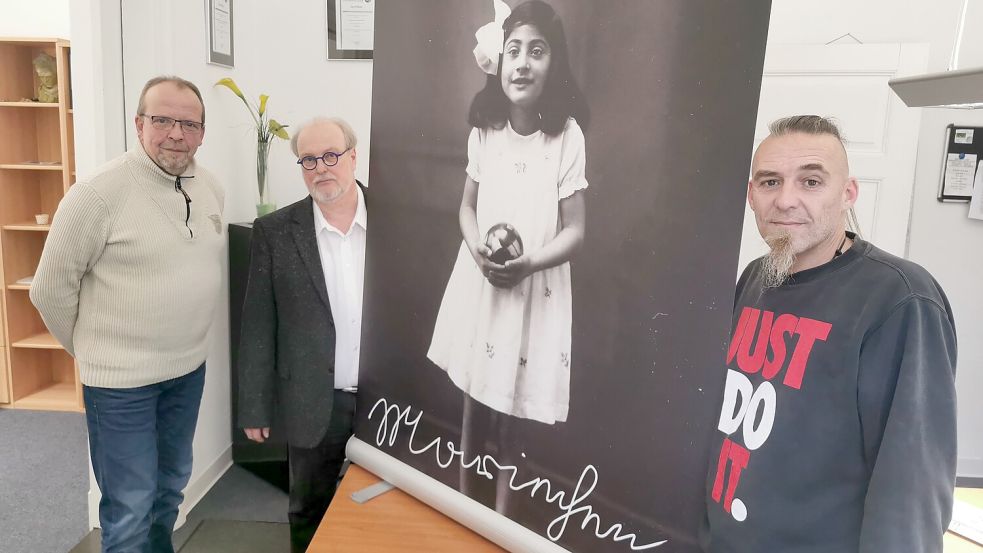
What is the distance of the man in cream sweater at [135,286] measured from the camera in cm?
176

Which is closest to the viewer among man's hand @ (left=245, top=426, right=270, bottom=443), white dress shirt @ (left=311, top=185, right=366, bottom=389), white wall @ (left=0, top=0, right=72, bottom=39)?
white dress shirt @ (left=311, top=185, right=366, bottom=389)

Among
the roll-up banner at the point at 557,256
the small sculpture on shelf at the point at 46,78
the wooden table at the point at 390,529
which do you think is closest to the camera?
the roll-up banner at the point at 557,256

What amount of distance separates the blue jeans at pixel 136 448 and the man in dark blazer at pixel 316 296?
1.99ft

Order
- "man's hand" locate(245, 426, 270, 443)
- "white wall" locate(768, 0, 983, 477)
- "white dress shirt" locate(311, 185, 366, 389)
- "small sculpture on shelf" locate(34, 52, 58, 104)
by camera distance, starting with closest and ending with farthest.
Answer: "white dress shirt" locate(311, 185, 366, 389) < "man's hand" locate(245, 426, 270, 443) < "white wall" locate(768, 0, 983, 477) < "small sculpture on shelf" locate(34, 52, 58, 104)

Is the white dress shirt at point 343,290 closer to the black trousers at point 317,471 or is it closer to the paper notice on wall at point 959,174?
the black trousers at point 317,471

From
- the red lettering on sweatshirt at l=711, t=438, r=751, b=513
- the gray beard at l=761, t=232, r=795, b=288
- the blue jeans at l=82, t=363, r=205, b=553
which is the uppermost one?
the gray beard at l=761, t=232, r=795, b=288

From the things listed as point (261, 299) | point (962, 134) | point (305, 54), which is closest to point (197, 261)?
point (261, 299)

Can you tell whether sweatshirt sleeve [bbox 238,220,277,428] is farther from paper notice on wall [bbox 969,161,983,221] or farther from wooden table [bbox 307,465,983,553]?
paper notice on wall [bbox 969,161,983,221]

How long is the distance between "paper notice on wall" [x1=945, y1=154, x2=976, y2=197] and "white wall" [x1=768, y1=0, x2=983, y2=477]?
5cm

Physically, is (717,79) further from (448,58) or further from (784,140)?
(448,58)

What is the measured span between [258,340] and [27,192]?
3.22 meters

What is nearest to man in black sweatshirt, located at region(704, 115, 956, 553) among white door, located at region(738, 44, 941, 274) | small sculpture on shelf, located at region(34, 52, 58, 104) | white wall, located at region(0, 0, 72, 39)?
white door, located at region(738, 44, 941, 274)

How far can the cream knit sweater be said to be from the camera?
174 cm
